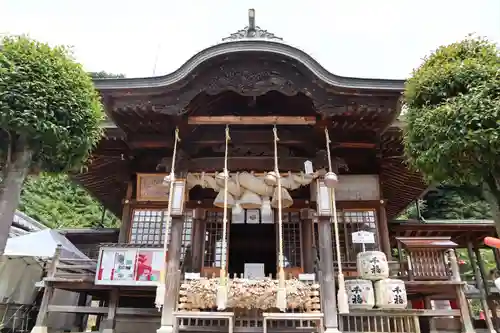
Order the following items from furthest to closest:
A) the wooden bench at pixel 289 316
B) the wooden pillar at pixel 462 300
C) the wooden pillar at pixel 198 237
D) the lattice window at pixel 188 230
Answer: the lattice window at pixel 188 230 → the wooden pillar at pixel 198 237 → the wooden pillar at pixel 462 300 → the wooden bench at pixel 289 316

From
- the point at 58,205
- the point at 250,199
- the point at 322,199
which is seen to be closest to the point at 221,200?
the point at 250,199

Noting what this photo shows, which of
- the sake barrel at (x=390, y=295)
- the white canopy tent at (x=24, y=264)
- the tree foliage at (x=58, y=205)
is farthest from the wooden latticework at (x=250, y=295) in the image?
the tree foliage at (x=58, y=205)

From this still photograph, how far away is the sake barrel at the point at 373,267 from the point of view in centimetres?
671

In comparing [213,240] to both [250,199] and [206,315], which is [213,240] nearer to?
[250,199]

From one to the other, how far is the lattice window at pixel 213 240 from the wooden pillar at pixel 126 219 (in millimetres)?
1942

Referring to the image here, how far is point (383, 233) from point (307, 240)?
1.81 metres

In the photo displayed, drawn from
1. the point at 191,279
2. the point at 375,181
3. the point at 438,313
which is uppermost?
the point at 375,181

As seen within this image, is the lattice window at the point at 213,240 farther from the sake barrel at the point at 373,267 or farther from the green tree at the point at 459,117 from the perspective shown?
the green tree at the point at 459,117

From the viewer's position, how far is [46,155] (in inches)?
207

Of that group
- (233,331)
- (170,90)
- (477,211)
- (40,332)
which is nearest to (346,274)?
(233,331)

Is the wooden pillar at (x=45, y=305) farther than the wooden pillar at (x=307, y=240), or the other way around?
the wooden pillar at (x=307, y=240)

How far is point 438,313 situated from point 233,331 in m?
3.77

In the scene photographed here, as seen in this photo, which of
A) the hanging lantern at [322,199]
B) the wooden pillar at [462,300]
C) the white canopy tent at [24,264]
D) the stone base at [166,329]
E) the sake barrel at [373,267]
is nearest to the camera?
the stone base at [166,329]

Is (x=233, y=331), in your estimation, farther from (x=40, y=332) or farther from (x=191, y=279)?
(x=40, y=332)
